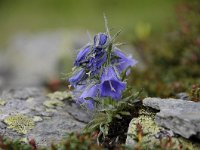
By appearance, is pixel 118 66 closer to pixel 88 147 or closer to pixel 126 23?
pixel 88 147

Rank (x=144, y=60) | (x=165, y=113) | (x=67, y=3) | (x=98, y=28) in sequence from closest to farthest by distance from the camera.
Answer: (x=165, y=113) < (x=144, y=60) < (x=98, y=28) < (x=67, y=3)

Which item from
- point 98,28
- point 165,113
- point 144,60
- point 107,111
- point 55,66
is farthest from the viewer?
point 98,28

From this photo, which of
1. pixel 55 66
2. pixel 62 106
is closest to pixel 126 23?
pixel 55 66

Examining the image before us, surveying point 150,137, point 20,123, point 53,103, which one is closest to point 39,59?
point 53,103

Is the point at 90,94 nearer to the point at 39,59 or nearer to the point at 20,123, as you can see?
the point at 20,123

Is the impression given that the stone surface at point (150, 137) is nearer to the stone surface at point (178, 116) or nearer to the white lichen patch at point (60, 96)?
the stone surface at point (178, 116)

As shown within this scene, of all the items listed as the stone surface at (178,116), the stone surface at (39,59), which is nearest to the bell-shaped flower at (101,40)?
the stone surface at (178,116)

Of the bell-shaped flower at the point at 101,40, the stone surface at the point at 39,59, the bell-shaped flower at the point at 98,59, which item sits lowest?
the bell-shaped flower at the point at 98,59
